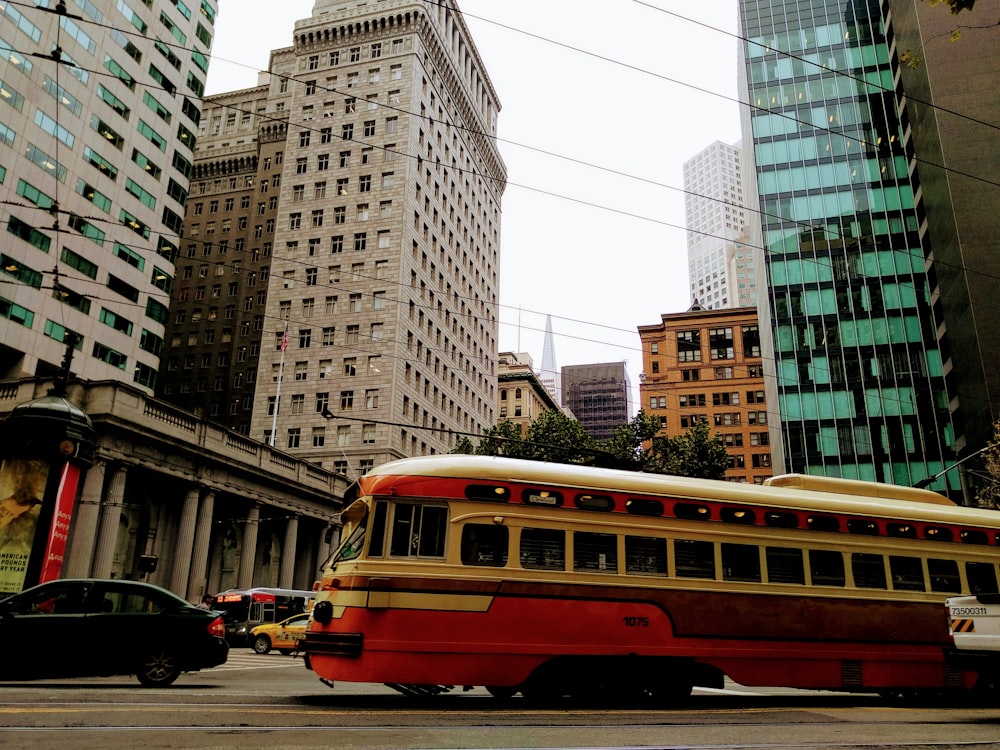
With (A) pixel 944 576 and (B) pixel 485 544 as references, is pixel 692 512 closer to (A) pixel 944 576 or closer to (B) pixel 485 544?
(B) pixel 485 544

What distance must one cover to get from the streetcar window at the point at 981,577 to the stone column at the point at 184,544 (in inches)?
1202

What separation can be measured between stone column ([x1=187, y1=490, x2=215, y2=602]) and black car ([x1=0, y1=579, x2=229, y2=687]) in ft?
81.6

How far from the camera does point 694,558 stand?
37.2ft

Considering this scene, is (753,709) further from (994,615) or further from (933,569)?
(933,569)

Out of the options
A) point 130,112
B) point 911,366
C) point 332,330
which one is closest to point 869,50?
point 911,366

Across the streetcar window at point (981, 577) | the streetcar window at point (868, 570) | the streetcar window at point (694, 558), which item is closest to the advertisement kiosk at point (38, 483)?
the streetcar window at point (694, 558)

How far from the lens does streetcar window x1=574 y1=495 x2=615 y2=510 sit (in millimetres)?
10875

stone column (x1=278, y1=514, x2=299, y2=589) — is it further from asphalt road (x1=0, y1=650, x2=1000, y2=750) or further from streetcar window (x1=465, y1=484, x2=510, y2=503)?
streetcar window (x1=465, y1=484, x2=510, y2=503)

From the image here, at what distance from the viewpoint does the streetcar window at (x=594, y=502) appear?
35.7 ft

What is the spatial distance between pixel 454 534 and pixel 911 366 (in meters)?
59.3

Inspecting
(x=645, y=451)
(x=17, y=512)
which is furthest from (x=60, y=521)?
(x=645, y=451)

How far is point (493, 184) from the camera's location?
94.0 m

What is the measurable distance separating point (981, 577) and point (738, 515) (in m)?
5.13

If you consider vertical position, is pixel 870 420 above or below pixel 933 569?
above
